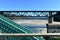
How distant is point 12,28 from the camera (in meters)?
10.5

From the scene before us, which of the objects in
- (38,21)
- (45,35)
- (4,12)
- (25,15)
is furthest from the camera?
(38,21)

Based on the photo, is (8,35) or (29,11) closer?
(8,35)

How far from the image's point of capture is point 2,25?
10.5 m

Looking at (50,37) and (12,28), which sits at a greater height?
(50,37)

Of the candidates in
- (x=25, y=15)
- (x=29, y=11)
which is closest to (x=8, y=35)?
(x=29, y=11)

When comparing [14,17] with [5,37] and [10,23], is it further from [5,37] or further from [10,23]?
[5,37]

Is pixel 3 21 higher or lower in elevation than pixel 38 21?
higher

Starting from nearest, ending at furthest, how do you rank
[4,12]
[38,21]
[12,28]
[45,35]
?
1. [45,35]
2. [12,28]
3. [4,12]
4. [38,21]

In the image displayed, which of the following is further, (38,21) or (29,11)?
(38,21)

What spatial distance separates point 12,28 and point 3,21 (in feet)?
2.07

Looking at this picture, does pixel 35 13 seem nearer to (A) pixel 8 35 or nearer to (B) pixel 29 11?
(B) pixel 29 11

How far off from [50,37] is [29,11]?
7497 cm

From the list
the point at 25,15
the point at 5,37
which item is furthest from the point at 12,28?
the point at 25,15

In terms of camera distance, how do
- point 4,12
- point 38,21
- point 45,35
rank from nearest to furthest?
Answer: 1. point 45,35
2. point 4,12
3. point 38,21
